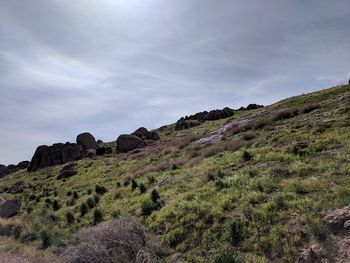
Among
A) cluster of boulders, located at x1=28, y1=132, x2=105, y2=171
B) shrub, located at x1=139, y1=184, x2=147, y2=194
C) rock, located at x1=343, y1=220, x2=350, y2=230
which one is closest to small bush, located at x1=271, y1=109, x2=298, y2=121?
shrub, located at x1=139, y1=184, x2=147, y2=194

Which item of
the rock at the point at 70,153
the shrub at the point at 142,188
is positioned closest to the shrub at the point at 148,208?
the shrub at the point at 142,188

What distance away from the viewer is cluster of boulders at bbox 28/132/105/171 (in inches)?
2751

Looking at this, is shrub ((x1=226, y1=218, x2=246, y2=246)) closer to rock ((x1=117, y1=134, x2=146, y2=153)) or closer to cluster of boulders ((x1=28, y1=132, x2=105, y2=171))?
rock ((x1=117, y1=134, x2=146, y2=153))

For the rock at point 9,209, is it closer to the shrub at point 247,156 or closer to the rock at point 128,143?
the shrub at point 247,156

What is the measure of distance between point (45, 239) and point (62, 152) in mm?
56488

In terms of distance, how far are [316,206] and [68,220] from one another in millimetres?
14586

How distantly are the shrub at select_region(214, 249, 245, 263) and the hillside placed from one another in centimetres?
3

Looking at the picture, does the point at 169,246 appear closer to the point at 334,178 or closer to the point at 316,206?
the point at 316,206

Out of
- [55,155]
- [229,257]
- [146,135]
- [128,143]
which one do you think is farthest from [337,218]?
[55,155]

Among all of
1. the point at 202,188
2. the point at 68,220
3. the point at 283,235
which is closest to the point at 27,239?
the point at 68,220

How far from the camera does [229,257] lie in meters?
9.11

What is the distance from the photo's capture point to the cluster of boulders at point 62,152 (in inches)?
2751

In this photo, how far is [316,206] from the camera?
1042 cm

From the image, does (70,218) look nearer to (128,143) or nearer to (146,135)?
(128,143)
